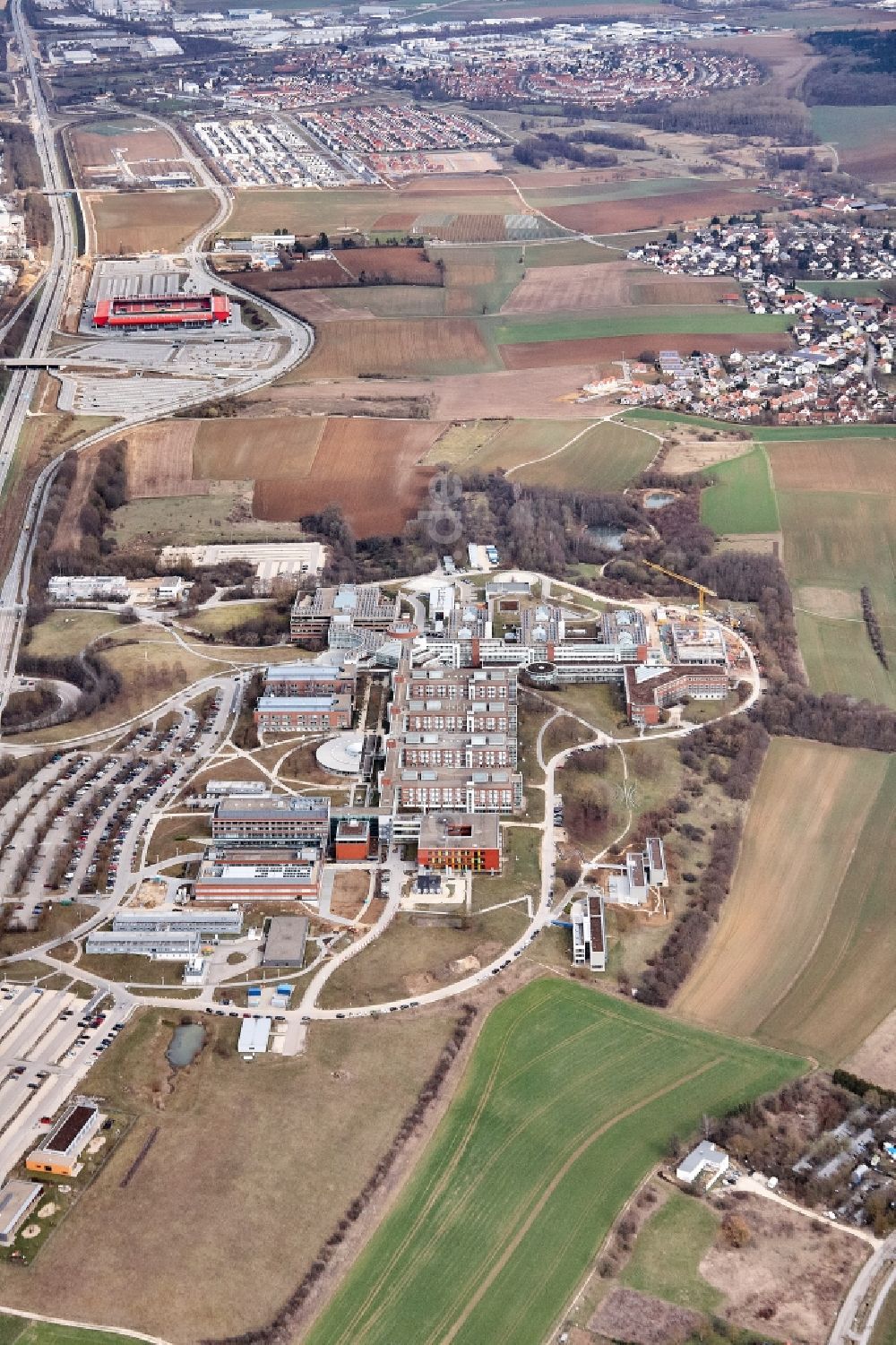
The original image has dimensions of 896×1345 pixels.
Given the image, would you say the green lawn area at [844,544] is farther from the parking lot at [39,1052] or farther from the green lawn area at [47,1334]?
the green lawn area at [47,1334]

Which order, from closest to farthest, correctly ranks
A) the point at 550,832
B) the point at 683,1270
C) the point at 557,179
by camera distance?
the point at 683,1270 < the point at 550,832 < the point at 557,179

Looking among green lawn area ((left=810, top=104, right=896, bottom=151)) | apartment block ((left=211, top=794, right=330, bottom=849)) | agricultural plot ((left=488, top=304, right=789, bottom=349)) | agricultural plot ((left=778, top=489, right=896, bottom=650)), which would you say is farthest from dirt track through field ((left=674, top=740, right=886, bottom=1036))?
green lawn area ((left=810, top=104, right=896, bottom=151))

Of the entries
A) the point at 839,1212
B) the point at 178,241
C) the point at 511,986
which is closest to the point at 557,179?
the point at 178,241

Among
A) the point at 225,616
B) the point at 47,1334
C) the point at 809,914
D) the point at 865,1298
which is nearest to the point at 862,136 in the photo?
the point at 225,616

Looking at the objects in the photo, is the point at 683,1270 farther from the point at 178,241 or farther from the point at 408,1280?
the point at 178,241

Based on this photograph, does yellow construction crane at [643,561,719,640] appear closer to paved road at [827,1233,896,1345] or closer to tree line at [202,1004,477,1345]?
tree line at [202,1004,477,1345]
